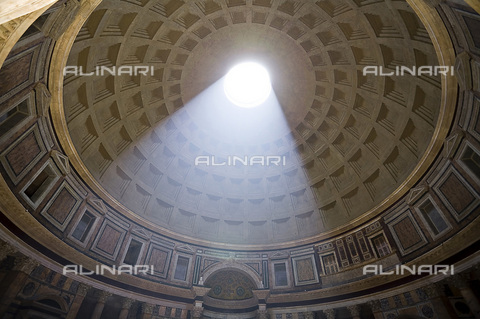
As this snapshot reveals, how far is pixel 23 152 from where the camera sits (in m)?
11.9

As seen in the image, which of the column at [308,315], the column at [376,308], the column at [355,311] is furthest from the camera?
the column at [308,315]

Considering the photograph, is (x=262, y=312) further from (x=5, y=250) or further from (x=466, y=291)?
(x=5, y=250)

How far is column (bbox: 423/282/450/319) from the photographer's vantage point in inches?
464

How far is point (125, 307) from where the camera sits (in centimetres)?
1514

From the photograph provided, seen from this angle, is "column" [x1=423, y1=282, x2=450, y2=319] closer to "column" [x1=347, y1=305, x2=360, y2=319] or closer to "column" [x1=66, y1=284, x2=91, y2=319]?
"column" [x1=347, y1=305, x2=360, y2=319]

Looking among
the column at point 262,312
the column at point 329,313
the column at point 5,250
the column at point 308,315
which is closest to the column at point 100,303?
the column at point 5,250

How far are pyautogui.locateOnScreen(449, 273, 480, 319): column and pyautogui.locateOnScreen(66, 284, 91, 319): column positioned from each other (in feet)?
60.2

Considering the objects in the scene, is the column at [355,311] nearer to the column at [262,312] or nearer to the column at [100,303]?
the column at [262,312]

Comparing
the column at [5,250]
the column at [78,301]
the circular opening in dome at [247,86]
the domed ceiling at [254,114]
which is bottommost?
the column at [78,301]

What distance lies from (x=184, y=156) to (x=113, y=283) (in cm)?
1164

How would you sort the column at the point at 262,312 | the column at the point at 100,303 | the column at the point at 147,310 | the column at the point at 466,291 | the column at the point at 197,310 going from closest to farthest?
the column at the point at 466,291 < the column at the point at 100,303 < the column at the point at 147,310 < the column at the point at 197,310 < the column at the point at 262,312

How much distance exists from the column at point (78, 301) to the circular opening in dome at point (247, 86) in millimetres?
Result: 19255

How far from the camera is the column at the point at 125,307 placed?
1493 centimetres

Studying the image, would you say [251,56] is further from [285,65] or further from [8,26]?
[8,26]
